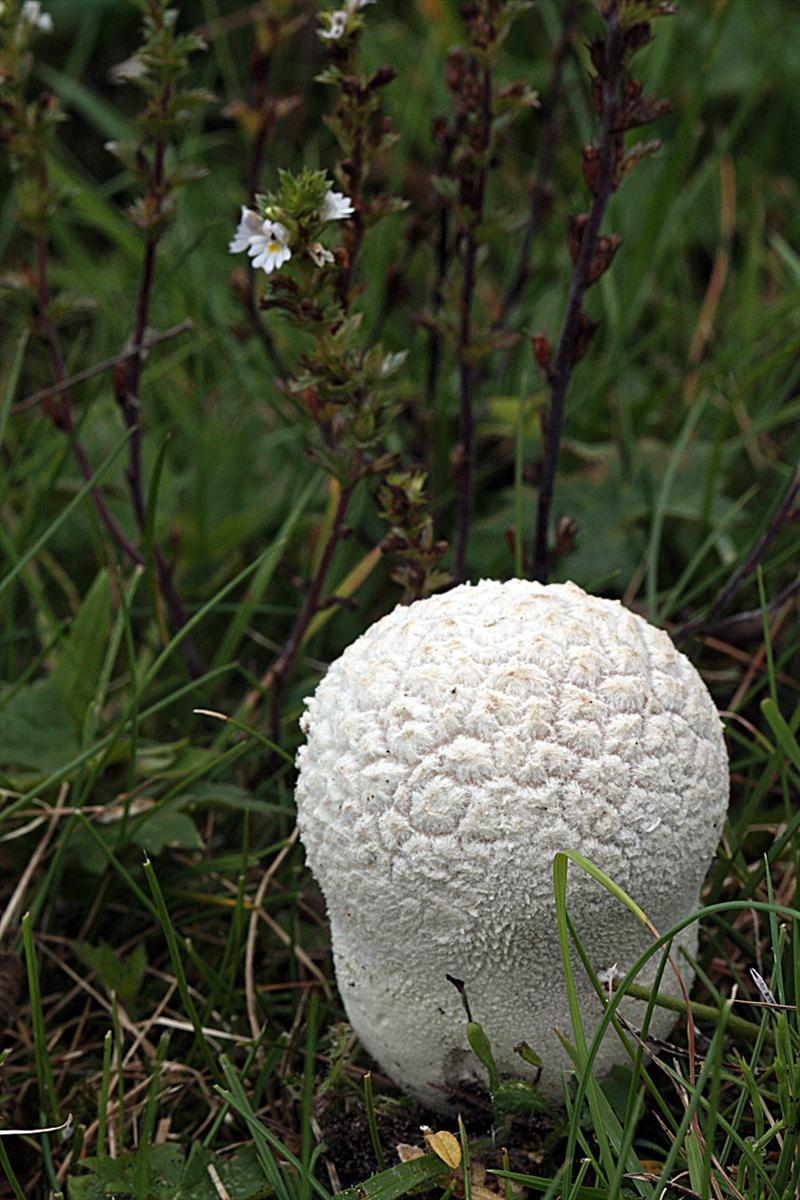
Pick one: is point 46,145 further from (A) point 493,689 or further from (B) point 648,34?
(A) point 493,689

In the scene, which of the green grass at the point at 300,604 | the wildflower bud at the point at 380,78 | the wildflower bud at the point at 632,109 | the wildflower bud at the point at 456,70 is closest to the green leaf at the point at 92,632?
the green grass at the point at 300,604

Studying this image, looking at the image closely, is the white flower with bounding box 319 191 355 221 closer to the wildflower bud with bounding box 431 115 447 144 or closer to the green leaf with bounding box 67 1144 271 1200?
the wildflower bud with bounding box 431 115 447 144

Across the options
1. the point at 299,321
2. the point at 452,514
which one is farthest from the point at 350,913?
the point at 452,514

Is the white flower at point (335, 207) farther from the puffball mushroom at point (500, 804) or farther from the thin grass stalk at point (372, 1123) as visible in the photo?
the thin grass stalk at point (372, 1123)

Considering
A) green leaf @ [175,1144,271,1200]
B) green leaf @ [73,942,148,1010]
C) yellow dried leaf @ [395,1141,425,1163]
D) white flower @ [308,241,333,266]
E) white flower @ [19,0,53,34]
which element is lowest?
green leaf @ [175,1144,271,1200]

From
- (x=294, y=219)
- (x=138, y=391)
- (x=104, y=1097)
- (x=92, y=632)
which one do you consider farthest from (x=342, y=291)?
(x=104, y=1097)

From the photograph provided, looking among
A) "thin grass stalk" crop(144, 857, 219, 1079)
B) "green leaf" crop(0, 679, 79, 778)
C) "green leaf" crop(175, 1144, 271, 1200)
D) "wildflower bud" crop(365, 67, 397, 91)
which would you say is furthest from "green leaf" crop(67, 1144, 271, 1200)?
"wildflower bud" crop(365, 67, 397, 91)

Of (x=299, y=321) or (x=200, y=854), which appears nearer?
(x=299, y=321)

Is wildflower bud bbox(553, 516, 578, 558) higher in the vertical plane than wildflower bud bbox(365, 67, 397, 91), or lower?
lower
